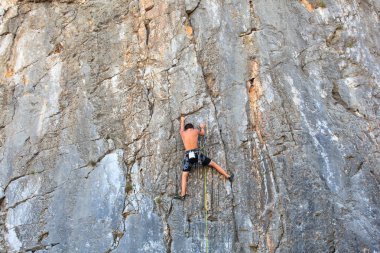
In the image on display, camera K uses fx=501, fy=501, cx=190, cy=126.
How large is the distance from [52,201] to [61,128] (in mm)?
1586

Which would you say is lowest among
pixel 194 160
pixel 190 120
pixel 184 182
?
pixel 184 182

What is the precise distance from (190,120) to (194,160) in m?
1.02

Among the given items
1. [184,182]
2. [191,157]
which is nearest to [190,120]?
[191,157]

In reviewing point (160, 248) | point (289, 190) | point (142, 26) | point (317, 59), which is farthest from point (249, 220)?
point (142, 26)

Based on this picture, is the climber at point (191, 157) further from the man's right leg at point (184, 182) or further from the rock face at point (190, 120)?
the rock face at point (190, 120)

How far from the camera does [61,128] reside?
10.3 metres

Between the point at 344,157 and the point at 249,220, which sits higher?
the point at 344,157

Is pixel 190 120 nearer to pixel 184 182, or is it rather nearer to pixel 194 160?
pixel 194 160

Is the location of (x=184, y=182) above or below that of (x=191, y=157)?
below

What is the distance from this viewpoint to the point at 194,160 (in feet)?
29.9

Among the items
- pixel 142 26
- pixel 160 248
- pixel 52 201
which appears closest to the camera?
pixel 160 248

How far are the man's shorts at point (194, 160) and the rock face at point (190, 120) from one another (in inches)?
8.7

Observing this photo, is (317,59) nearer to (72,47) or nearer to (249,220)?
(249,220)

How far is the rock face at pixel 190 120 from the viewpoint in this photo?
8805 millimetres
